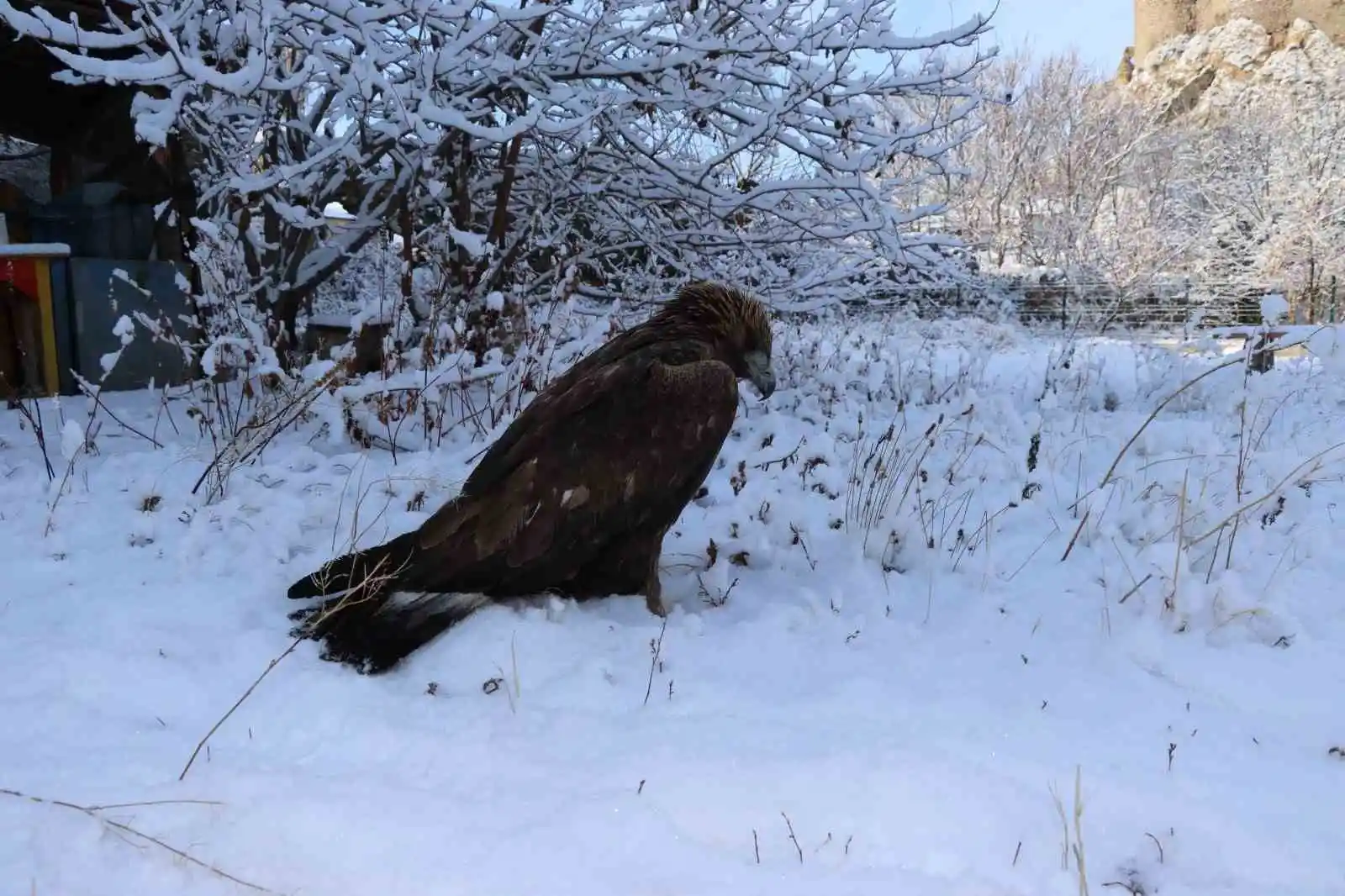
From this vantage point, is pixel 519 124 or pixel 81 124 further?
pixel 81 124

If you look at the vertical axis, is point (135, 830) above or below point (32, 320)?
below

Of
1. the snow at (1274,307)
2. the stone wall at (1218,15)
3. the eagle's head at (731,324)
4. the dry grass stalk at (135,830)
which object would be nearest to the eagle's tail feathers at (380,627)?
the dry grass stalk at (135,830)

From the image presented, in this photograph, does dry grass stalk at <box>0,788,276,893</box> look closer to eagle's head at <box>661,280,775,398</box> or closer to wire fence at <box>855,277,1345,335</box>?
eagle's head at <box>661,280,775,398</box>

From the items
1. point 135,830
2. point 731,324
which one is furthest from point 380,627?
point 731,324

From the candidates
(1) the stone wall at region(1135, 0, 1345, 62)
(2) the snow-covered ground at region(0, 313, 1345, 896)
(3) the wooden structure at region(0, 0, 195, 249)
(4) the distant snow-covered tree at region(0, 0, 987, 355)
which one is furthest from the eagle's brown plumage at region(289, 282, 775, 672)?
(1) the stone wall at region(1135, 0, 1345, 62)

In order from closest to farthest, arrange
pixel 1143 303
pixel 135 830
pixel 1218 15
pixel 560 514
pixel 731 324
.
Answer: pixel 135 830, pixel 560 514, pixel 731 324, pixel 1143 303, pixel 1218 15

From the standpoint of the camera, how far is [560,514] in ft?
8.29

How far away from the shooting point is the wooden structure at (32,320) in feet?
17.2

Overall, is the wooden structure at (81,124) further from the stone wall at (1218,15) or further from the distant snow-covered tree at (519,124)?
the stone wall at (1218,15)

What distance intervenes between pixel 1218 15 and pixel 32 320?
68.6m

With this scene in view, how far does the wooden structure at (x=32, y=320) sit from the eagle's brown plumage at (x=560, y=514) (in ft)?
13.8

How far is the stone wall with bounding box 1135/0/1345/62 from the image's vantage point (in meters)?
49.7

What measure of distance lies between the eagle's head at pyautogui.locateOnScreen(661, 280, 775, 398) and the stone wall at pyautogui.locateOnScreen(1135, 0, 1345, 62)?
6224 centimetres

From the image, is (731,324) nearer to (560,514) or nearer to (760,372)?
(760,372)
